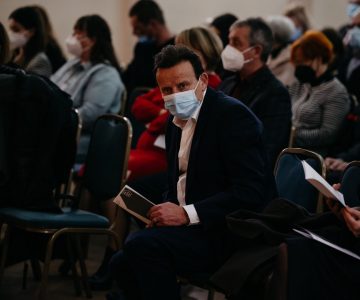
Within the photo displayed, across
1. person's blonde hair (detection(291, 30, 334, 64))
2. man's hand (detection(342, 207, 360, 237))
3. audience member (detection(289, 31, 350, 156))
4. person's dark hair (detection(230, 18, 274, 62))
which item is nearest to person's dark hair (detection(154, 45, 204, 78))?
man's hand (detection(342, 207, 360, 237))

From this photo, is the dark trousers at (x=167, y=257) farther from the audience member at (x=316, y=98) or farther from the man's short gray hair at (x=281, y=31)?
the man's short gray hair at (x=281, y=31)

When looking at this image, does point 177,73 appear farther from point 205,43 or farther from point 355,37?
point 355,37

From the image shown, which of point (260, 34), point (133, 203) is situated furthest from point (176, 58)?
point (260, 34)

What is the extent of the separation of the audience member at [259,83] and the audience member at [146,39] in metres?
1.71

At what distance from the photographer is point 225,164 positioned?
2.95 metres

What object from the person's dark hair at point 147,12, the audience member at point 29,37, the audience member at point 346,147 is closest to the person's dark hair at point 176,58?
the audience member at point 346,147

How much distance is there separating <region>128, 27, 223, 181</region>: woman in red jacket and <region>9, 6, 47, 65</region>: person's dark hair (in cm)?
177

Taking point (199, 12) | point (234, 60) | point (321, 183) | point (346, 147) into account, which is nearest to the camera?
point (321, 183)

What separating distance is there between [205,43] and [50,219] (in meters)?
1.45

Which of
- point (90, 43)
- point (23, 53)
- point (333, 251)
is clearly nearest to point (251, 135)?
point (333, 251)

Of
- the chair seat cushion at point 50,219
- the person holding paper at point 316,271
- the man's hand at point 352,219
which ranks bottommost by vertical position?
the chair seat cushion at point 50,219

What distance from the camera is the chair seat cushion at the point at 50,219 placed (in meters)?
3.48

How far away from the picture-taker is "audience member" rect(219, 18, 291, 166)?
4.02 meters

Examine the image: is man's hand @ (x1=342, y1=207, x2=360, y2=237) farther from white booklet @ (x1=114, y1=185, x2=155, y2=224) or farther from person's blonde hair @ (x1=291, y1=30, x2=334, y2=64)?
person's blonde hair @ (x1=291, y1=30, x2=334, y2=64)
